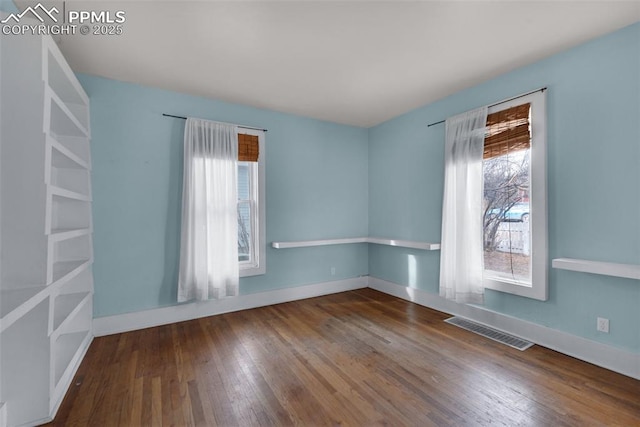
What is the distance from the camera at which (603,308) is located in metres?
2.20

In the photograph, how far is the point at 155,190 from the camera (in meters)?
3.08

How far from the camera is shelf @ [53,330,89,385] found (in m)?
1.97

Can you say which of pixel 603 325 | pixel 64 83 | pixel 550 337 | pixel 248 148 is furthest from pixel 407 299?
pixel 64 83

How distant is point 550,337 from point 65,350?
13.7 feet

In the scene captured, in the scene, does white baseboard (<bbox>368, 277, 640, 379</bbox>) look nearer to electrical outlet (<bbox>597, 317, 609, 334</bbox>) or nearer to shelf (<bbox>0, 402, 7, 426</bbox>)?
electrical outlet (<bbox>597, 317, 609, 334</bbox>)

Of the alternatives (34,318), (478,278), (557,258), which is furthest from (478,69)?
(34,318)

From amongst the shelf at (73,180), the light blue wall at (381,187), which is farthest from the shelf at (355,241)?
the shelf at (73,180)

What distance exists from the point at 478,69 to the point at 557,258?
6.33 feet

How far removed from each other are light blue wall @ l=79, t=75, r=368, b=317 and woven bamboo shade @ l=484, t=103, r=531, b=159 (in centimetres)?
229

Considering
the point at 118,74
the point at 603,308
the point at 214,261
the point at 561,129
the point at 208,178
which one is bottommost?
the point at 603,308

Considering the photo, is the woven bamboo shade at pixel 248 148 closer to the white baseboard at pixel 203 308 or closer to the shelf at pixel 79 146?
the shelf at pixel 79 146

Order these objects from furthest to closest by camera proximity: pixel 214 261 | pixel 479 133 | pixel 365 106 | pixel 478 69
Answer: pixel 365 106 → pixel 214 261 → pixel 479 133 → pixel 478 69

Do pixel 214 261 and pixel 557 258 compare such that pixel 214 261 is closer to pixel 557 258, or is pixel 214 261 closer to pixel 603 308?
pixel 557 258

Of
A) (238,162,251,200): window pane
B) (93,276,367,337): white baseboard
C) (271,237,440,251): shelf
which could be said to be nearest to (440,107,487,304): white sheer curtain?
(271,237,440,251): shelf
